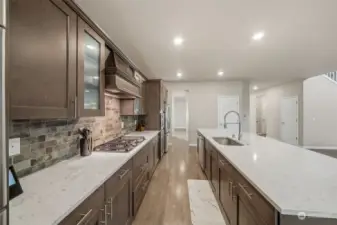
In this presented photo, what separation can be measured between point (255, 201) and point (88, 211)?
1.07 m

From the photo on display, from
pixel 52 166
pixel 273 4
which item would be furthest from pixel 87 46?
pixel 273 4

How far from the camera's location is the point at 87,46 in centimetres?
211

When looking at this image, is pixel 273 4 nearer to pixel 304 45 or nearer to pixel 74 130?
pixel 304 45

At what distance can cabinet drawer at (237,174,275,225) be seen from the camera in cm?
121

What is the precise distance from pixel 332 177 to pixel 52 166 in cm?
221

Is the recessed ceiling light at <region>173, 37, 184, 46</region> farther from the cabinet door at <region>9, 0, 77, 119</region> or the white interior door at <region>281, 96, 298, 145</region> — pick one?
the white interior door at <region>281, 96, 298, 145</region>

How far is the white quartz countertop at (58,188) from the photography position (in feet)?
3.27

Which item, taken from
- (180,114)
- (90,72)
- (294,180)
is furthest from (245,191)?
(180,114)

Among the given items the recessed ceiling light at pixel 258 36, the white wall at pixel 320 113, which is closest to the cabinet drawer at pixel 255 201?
the recessed ceiling light at pixel 258 36

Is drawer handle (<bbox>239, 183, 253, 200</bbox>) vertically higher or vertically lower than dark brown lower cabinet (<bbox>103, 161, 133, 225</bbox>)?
higher

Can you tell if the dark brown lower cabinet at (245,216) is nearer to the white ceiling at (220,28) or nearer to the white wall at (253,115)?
the white ceiling at (220,28)

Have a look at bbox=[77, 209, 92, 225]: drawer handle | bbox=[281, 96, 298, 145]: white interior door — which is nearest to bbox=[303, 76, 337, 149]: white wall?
bbox=[281, 96, 298, 145]: white interior door

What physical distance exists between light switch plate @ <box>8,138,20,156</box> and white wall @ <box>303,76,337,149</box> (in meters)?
9.55

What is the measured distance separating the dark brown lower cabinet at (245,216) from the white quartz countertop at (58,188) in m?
1.07
